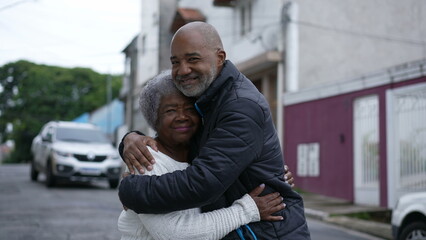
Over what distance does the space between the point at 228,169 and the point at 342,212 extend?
29.9 feet

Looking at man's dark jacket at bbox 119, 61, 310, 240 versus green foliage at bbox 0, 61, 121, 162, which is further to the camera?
green foliage at bbox 0, 61, 121, 162

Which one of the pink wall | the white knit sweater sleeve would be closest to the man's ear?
the white knit sweater sleeve

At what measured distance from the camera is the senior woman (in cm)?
216

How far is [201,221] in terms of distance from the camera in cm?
218

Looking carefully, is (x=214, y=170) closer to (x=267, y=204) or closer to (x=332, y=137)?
(x=267, y=204)

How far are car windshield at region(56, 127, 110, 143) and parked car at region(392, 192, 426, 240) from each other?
32.6 feet

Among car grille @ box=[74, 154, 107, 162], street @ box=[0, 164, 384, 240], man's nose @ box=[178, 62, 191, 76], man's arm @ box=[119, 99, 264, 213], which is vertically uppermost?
man's nose @ box=[178, 62, 191, 76]

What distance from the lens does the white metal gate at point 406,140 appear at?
10.5m

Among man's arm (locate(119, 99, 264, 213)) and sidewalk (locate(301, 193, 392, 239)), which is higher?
man's arm (locate(119, 99, 264, 213))

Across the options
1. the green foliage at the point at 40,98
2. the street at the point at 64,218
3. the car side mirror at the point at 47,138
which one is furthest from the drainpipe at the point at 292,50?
the green foliage at the point at 40,98

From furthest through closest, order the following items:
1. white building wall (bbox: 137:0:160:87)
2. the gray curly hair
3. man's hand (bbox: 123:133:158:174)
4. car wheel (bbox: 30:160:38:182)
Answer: white building wall (bbox: 137:0:160:87) → car wheel (bbox: 30:160:38:182) → the gray curly hair → man's hand (bbox: 123:133:158:174)

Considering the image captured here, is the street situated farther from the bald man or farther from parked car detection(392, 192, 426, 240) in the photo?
the bald man

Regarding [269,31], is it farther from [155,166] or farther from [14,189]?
[155,166]

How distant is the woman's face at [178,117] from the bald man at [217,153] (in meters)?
0.06
